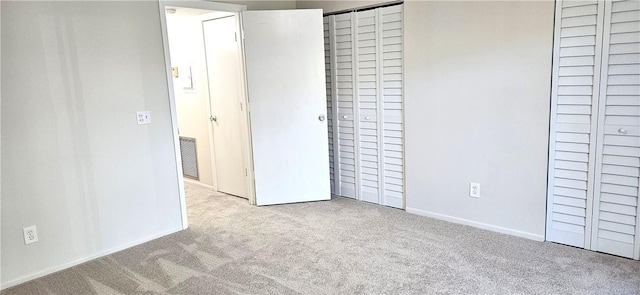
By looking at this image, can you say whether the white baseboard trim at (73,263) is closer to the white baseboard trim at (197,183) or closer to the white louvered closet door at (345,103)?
the white baseboard trim at (197,183)

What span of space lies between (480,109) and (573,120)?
0.62 m

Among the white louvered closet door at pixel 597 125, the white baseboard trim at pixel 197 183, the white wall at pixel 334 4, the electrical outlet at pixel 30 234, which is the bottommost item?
the white baseboard trim at pixel 197 183

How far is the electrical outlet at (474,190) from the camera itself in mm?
3322

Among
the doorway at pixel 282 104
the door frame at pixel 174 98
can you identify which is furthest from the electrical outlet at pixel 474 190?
the door frame at pixel 174 98

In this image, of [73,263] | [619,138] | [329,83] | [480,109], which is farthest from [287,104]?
[619,138]

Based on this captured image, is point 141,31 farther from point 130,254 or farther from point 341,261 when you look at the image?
point 341,261

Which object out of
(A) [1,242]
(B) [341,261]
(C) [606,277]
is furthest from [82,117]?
(C) [606,277]

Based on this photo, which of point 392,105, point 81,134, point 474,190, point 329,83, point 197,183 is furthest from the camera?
point 197,183

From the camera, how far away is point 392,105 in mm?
3760

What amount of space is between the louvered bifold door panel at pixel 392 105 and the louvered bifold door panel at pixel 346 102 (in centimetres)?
34

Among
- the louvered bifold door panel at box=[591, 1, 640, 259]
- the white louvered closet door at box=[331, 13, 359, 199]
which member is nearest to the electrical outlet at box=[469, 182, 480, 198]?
the louvered bifold door panel at box=[591, 1, 640, 259]

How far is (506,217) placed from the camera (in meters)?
3.21

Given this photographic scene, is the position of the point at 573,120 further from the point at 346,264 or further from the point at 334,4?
the point at 334,4

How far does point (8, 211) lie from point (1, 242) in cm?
20
